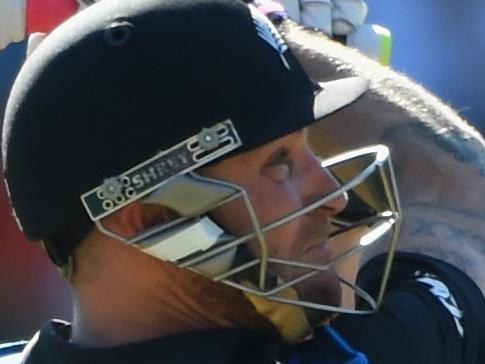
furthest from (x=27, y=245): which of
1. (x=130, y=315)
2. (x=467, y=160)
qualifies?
(x=130, y=315)

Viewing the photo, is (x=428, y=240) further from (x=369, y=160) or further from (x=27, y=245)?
(x=27, y=245)

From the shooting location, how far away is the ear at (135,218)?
161 cm

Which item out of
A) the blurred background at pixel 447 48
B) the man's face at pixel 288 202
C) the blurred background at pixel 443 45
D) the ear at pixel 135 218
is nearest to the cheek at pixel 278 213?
the man's face at pixel 288 202

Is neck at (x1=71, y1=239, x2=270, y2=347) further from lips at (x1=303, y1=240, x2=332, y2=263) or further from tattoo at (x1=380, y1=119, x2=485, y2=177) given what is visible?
tattoo at (x1=380, y1=119, x2=485, y2=177)

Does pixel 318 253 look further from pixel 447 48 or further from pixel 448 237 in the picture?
pixel 447 48

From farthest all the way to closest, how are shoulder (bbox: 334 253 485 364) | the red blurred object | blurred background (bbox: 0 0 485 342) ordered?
blurred background (bbox: 0 0 485 342) < the red blurred object < shoulder (bbox: 334 253 485 364)

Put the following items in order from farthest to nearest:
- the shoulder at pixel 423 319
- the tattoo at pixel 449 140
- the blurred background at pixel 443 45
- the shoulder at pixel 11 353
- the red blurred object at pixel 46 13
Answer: the blurred background at pixel 443 45 < the red blurred object at pixel 46 13 < the tattoo at pixel 449 140 < the shoulder at pixel 11 353 < the shoulder at pixel 423 319

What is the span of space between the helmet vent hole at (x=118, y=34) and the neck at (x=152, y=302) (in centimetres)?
24

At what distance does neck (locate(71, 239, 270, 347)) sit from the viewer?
1.64 meters

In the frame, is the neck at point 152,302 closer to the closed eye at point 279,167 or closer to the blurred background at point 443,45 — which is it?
the closed eye at point 279,167

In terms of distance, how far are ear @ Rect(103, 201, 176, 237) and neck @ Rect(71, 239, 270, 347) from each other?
1.3 inches

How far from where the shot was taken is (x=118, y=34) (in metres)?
1.59

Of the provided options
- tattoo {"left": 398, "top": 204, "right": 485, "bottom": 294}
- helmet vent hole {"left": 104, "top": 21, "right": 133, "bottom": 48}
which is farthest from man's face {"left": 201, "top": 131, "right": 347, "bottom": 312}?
tattoo {"left": 398, "top": 204, "right": 485, "bottom": 294}

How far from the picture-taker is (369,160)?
6.06 ft
